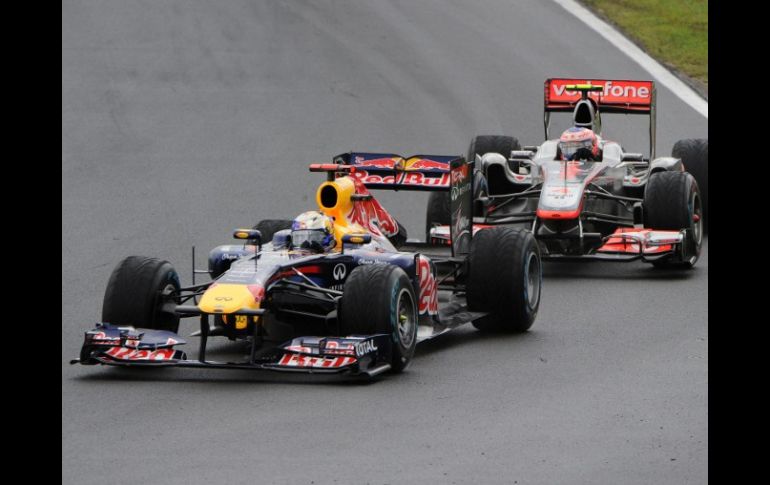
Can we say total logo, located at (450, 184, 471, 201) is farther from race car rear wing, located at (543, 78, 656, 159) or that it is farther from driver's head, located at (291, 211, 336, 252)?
race car rear wing, located at (543, 78, 656, 159)

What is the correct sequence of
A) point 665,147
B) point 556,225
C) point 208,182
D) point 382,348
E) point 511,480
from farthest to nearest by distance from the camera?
point 665,147 < point 208,182 < point 556,225 < point 382,348 < point 511,480

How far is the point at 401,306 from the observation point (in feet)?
44.1

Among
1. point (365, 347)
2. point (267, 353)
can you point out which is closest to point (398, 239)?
point (267, 353)

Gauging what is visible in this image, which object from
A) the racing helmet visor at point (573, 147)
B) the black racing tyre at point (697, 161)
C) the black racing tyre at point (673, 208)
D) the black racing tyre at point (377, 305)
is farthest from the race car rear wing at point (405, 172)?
the black racing tyre at point (697, 161)

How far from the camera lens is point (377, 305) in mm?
12953

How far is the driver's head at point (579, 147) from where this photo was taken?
68.2 ft

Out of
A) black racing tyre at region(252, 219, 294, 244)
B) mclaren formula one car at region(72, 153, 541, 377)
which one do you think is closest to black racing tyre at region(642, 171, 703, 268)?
mclaren formula one car at region(72, 153, 541, 377)

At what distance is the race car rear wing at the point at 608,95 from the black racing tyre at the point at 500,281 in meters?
7.50

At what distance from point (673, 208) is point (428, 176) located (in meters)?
4.93

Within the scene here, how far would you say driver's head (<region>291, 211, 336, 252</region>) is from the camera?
14344 mm

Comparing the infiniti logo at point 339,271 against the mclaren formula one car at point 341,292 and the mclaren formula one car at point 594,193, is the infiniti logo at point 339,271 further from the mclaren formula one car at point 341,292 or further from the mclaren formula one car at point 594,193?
the mclaren formula one car at point 594,193

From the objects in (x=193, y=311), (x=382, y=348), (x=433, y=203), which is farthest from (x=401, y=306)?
(x=433, y=203)

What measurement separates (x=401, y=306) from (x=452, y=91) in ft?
60.3
